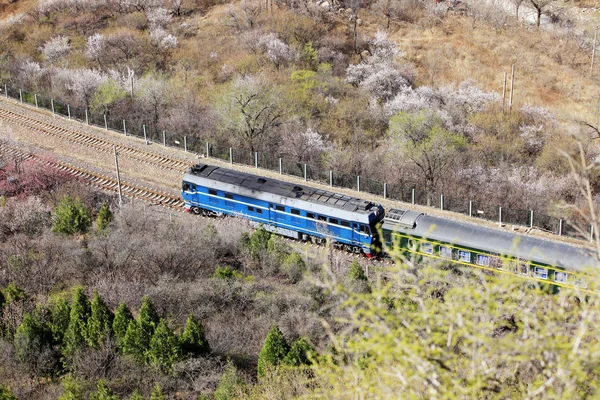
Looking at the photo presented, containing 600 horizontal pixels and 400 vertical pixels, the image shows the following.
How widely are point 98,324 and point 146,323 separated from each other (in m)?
2.28

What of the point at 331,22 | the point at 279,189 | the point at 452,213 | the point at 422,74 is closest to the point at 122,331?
the point at 279,189

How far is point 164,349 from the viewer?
25.0 metres

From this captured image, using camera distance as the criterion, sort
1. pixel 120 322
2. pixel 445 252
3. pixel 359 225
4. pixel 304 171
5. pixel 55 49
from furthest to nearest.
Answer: pixel 55 49, pixel 304 171, pixel 359 225, pixel 445 252, pixel 120 322

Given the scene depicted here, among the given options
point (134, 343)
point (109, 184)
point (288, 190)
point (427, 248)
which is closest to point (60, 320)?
point (134, 343)

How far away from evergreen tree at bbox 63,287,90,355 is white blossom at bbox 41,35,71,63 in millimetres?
46782

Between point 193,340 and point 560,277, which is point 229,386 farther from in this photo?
point 560,277

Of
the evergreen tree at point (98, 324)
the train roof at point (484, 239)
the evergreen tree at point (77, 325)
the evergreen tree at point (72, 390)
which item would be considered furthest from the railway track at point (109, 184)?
the evergreen tree at point (72, 390)

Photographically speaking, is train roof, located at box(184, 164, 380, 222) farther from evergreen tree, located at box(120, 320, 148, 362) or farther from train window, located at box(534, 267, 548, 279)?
evergreen tree, located at box(120, 320, 148, 362)

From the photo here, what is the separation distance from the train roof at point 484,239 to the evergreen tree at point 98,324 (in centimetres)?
1410

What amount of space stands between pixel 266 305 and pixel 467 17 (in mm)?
58556

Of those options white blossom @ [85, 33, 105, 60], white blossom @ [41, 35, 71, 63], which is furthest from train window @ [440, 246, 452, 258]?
white blossom @ [41, 35, 71, 63]

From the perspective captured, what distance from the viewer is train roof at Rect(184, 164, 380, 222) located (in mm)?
35938

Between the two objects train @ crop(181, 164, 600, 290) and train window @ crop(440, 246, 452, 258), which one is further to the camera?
train window @ crop(440, 246, 452, 258)

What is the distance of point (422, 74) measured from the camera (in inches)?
2633
